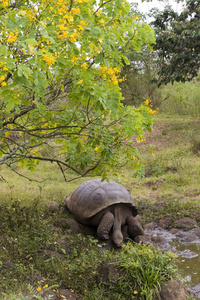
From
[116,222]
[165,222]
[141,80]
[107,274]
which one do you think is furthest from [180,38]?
[107,274]

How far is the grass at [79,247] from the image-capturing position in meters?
3.75

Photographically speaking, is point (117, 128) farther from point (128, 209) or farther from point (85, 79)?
point (128, 209)

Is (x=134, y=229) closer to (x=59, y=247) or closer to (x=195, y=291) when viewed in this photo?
(x=59, y=247)

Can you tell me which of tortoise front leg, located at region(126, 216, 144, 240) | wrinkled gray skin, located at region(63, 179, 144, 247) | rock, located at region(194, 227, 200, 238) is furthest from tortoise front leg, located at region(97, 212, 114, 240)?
rock, located at region(194, 227, 200, 238)

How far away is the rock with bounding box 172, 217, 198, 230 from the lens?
611 cm

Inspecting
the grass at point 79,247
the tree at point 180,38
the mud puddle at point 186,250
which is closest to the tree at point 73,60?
the grass at point 79,247

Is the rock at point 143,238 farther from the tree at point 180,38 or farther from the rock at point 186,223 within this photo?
the tree at point 180,38

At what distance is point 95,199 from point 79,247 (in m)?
0.97

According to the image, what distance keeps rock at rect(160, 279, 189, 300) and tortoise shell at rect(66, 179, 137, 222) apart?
204 centimetres

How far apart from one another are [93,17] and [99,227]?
3.16 m

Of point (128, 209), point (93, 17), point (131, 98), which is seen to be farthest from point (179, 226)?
point (131, 98)

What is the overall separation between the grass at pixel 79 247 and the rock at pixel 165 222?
0.36 feet

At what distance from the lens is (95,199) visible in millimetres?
5695

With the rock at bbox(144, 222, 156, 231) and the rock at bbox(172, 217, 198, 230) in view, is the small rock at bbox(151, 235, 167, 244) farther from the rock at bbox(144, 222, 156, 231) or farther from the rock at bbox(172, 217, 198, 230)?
the rock at bbox(172, 217, 198, 230)
